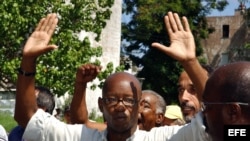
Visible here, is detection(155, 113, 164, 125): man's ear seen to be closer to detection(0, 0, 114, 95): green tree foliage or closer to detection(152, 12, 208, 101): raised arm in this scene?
detection(152, 12, 208, 101): raised arm

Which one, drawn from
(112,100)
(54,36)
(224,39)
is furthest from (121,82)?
(224,39)

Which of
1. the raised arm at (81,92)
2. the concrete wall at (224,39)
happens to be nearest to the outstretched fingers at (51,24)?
the raised arm at (81,92)

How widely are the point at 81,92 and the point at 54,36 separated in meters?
15.0

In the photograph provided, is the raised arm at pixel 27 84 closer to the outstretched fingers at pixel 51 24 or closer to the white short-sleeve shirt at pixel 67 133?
the white short-sleeve shirt at pixel 67 133

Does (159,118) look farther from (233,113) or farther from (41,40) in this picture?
(233,113)

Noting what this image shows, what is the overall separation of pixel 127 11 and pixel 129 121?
34414 mm

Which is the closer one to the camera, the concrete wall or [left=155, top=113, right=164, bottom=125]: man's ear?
Answer: [left=155, top=113, right=164, bottom=125]: man's ear

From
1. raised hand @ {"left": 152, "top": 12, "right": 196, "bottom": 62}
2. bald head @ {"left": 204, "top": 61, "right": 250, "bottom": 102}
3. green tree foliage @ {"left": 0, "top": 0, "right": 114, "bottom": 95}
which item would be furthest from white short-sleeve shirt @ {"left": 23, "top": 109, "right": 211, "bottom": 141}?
green tree foliage @ {"left": 0, "top": 0, "right": 114, "bottom": 95}

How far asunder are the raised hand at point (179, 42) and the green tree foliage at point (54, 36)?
14.2m

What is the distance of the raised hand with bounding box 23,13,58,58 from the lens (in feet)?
12.0

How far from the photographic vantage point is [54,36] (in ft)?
62.6

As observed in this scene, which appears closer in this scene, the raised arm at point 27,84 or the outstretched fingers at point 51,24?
the raised arm at point 27,84

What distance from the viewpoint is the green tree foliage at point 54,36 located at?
714 inches

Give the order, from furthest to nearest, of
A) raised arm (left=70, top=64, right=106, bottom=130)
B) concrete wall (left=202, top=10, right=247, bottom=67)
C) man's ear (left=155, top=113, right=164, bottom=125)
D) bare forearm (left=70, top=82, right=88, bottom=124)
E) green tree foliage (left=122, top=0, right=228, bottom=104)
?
1. concrete wall (left=202, top=10, right=247, bottom=67)
2. green tree foliage (left=122, top=0, right=228, bottom=104)
3. man's ear (left=155, top=113, right=164, bottom=125)
4. bare forearm (left=70, top=82, right=88, bottom=124)
5. raised arm (left=70, top=64, right=106, bottom=130)
